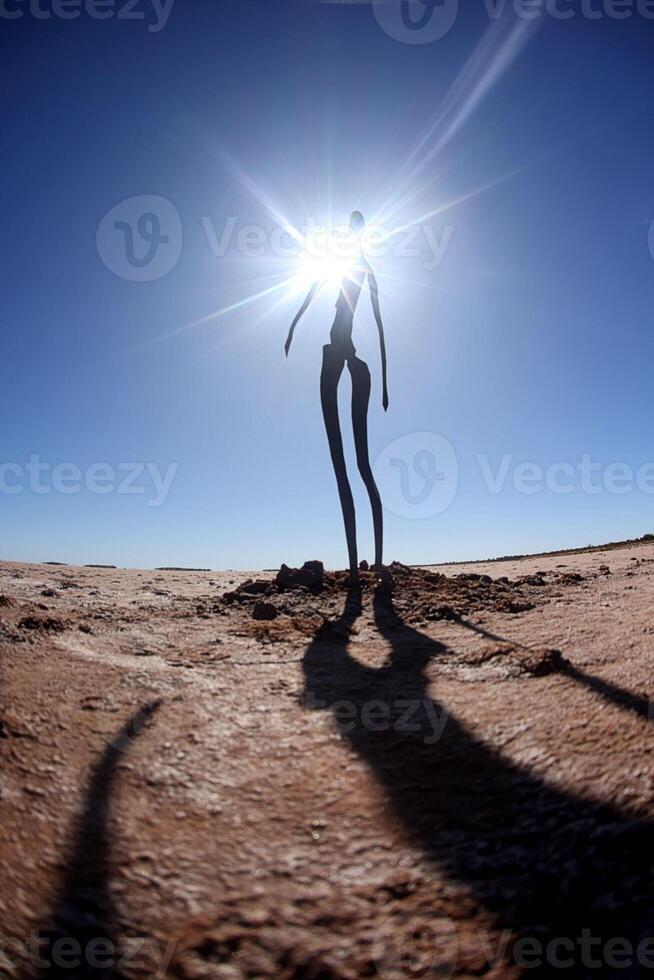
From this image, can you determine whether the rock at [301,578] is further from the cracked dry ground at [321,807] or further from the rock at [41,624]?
the rock at [41,624]

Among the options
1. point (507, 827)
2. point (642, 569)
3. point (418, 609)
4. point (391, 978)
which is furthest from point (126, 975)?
point (642, 569)

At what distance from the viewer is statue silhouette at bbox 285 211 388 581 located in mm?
6789

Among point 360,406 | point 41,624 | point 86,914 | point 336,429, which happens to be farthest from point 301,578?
point 86,914

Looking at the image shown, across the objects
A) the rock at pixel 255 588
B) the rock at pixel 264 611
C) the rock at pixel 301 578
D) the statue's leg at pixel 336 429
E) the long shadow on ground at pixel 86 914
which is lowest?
the long shadow on ground at pixel 86 914

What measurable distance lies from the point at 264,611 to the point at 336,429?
296 cm

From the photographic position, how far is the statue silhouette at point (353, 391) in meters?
6.79

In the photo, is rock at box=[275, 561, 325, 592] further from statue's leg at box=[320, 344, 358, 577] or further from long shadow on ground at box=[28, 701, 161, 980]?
long shadow on ground at box=[28, 701, 161, 980]

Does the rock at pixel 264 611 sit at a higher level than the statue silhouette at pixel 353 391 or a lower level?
lower

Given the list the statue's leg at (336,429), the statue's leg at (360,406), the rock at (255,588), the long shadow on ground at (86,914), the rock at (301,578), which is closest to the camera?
the long shadow on ground at (86,914)

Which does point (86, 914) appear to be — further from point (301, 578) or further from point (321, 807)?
point (301, 578)

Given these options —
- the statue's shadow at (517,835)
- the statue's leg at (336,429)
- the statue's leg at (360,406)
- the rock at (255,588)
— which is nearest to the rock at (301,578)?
the rock at (255,588)

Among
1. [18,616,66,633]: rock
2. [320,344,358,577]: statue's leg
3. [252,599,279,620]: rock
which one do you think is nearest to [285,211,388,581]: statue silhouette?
[320,344,358,577]: statue's leg

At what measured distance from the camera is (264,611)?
4.93 metres

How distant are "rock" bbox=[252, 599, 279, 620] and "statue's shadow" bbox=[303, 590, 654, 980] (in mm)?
2282
